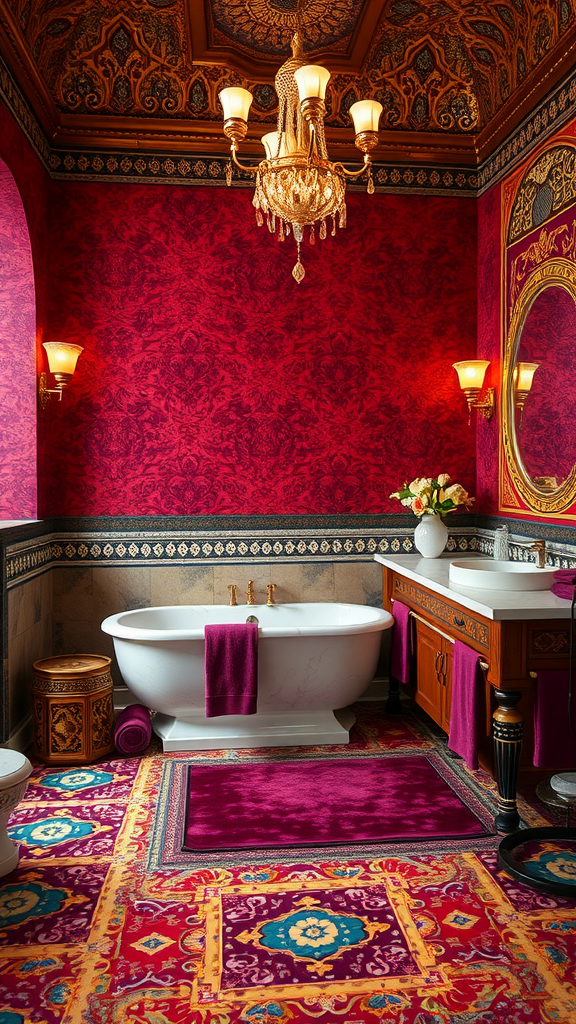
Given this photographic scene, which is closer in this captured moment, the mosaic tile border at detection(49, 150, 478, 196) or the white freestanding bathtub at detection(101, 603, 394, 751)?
the white freestanding bathtub at detection(101, 603, 394, 751)

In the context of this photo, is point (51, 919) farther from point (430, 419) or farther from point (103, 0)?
point (103, 0)

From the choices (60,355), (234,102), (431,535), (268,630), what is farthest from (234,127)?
(431,535)

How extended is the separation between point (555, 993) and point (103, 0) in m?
4.56

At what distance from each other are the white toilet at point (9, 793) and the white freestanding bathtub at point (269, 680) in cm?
110

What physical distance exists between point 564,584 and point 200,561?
7.44 feet

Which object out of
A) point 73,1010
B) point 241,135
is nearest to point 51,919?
point 73,1010

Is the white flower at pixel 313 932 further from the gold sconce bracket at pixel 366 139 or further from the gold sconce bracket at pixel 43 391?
the gold sconce bracket at pixel 43 391

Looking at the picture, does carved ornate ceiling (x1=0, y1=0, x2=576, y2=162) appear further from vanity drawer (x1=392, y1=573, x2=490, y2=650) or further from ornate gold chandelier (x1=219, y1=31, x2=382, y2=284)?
vanity drawer (x1=392, y1=573, x2=490, y2=650)

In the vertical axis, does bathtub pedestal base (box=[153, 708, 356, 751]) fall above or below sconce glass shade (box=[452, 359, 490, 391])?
below

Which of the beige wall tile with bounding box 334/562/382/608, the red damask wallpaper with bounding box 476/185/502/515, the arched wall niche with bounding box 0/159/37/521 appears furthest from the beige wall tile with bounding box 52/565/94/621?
the red damask wallpaper with bounding box 476/185/502/515

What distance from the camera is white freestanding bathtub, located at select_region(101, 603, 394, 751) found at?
3.78 meters

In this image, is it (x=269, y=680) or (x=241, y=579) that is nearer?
(x=269, y=680)

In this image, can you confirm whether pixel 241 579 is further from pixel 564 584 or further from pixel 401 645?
pixel 564 584

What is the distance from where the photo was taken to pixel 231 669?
372 centimetres
